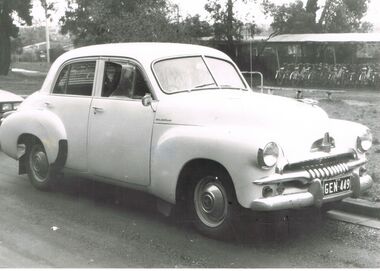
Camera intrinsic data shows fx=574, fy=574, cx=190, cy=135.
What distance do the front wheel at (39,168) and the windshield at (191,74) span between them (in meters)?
2.00

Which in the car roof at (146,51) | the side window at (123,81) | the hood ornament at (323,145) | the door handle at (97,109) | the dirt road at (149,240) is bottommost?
the dirt road at (149,240)

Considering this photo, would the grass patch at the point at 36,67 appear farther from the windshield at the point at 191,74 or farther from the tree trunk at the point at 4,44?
the windshield at the point at 191,74

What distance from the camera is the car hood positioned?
16.3 ft

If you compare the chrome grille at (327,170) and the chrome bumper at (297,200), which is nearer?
the chrome bumper at (297,200)

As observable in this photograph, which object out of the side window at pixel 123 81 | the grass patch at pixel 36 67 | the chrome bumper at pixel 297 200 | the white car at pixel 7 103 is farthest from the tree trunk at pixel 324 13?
the chrome bumper at pixel 297 200

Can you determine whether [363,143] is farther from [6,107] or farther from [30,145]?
[6,107]

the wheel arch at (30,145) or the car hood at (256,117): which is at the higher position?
the car hood at (256,117)

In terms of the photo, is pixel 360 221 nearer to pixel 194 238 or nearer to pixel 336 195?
pixel 336 195

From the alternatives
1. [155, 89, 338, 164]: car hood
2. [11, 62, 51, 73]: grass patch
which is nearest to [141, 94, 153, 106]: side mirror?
[155, 89, 338, 164]: car hood

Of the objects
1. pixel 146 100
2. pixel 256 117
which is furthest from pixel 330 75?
pixel 256 117

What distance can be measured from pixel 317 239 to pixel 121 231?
1.84m

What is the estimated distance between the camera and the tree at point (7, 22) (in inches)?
1309

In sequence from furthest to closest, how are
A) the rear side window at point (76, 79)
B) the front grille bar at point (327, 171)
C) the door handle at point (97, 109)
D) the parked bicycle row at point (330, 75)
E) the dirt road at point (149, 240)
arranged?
1. the parked bicycle row at point (330, 75)
2. the rear side window at point (76, 79)
3. the door handle at point (97, 109)
4. the front grille bar at point (327, 171)
5. the dirt road at point (149, 240)

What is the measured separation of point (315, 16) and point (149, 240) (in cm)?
2645
